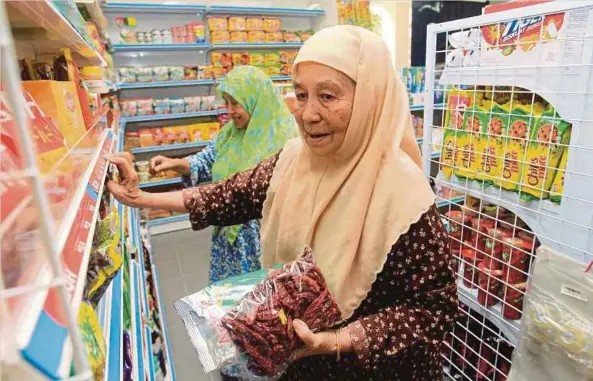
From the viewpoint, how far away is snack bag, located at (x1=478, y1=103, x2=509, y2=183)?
5.39 feet

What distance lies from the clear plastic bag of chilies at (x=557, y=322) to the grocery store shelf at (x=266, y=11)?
16.0 ft

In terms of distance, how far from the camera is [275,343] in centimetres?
88

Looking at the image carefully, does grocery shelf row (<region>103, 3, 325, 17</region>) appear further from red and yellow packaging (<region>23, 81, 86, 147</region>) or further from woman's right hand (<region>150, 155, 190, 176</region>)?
red and yellow packaging (<region>23, 81, 86, 147</region>)

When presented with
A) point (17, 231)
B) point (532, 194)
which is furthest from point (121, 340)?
point (532, 194)

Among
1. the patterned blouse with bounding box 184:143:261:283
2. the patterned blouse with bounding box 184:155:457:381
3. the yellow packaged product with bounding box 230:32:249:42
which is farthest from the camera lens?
the yellow packaged product with bounding box 230:32:249:42

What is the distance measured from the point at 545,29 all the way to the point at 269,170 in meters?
1.11

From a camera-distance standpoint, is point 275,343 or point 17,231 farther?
point 275,343

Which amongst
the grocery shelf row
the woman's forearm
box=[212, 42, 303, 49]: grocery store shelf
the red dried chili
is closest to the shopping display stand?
the red dried chili

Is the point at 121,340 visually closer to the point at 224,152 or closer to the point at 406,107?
the point at 406,107

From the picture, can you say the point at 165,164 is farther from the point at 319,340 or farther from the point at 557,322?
the point at 557,322

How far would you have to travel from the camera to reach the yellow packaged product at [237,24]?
17.0 feet

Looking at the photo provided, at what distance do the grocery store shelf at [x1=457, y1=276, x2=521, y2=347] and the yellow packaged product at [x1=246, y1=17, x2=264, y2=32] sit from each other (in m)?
4.48

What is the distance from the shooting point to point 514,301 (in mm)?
1671

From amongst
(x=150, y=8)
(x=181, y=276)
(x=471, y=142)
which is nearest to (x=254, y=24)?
(x=150, y=8)
